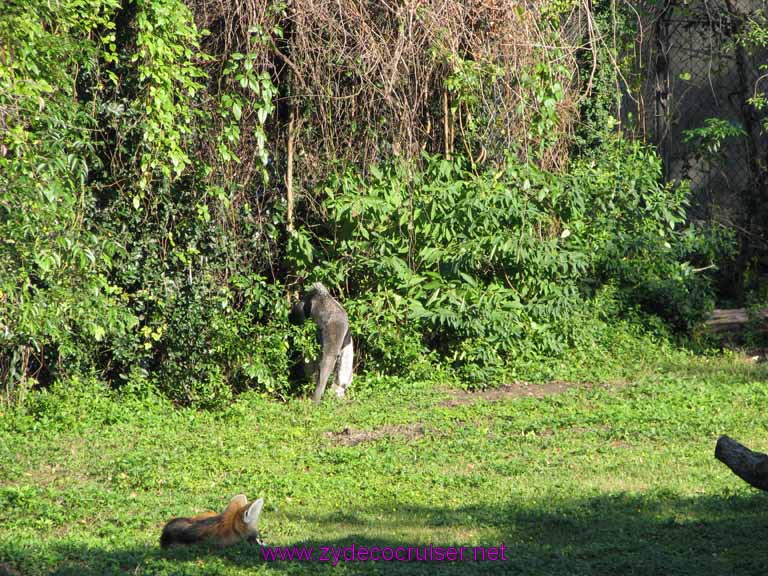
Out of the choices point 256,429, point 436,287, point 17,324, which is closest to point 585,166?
point 436,287

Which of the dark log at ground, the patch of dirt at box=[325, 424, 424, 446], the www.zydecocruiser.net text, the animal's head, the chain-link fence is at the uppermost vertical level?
the chain-link fence

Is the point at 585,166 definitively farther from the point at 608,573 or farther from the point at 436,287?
the point at 608,573

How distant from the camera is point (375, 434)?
884 centimetres

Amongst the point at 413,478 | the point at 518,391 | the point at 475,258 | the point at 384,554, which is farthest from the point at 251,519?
the point at 475,258

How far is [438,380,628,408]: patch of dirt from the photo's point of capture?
1015cm

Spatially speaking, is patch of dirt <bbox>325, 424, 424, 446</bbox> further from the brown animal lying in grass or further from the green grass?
the brown animal lying in grass

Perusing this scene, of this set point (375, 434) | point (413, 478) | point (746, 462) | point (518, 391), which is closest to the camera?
point (746, 462)

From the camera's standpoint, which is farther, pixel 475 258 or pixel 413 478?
pixel 475 258

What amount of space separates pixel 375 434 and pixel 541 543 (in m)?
3.05

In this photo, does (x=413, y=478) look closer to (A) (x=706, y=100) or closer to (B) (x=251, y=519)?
(B) (x=251, y=519)

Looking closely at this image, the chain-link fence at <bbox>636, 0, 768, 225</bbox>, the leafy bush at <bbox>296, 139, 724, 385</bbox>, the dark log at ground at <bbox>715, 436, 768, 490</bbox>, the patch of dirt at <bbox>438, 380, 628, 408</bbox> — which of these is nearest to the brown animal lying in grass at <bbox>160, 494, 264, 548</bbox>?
the dark log at ground at <bbox>715, 436, 768, 490</bbox>

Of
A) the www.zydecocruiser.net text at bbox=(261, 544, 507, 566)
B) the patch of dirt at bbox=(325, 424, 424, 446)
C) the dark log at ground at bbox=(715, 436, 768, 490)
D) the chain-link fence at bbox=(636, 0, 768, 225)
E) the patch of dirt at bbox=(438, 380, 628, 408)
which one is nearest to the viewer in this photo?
the dark log at ground at bbox=(715, 436, 768, 490)

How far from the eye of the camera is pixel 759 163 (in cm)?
1343

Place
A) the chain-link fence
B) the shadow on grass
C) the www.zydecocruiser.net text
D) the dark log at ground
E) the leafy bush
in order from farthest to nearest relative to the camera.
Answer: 1. the chain-link fence
2. the leafy bush
3. the www.zydecocruiser.net text
4. the shadow on grass
5. the dark log at ground
